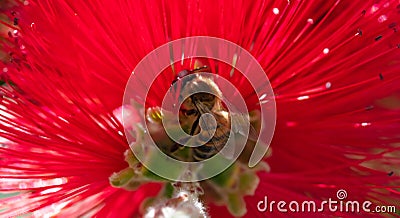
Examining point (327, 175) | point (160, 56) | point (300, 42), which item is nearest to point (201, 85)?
point (160, 56)

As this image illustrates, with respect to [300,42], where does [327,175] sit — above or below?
below

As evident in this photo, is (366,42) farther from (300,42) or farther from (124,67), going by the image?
(124,67)

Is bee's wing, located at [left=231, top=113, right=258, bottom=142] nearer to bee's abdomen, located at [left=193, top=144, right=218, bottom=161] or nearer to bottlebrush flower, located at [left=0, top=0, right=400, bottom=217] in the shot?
bee's abdomen, located at [left=193, top=144, right=218, bottom=161]

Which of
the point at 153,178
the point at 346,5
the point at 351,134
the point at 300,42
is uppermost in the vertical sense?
the point at 346,5

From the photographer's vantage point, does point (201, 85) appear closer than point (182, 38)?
Yes
